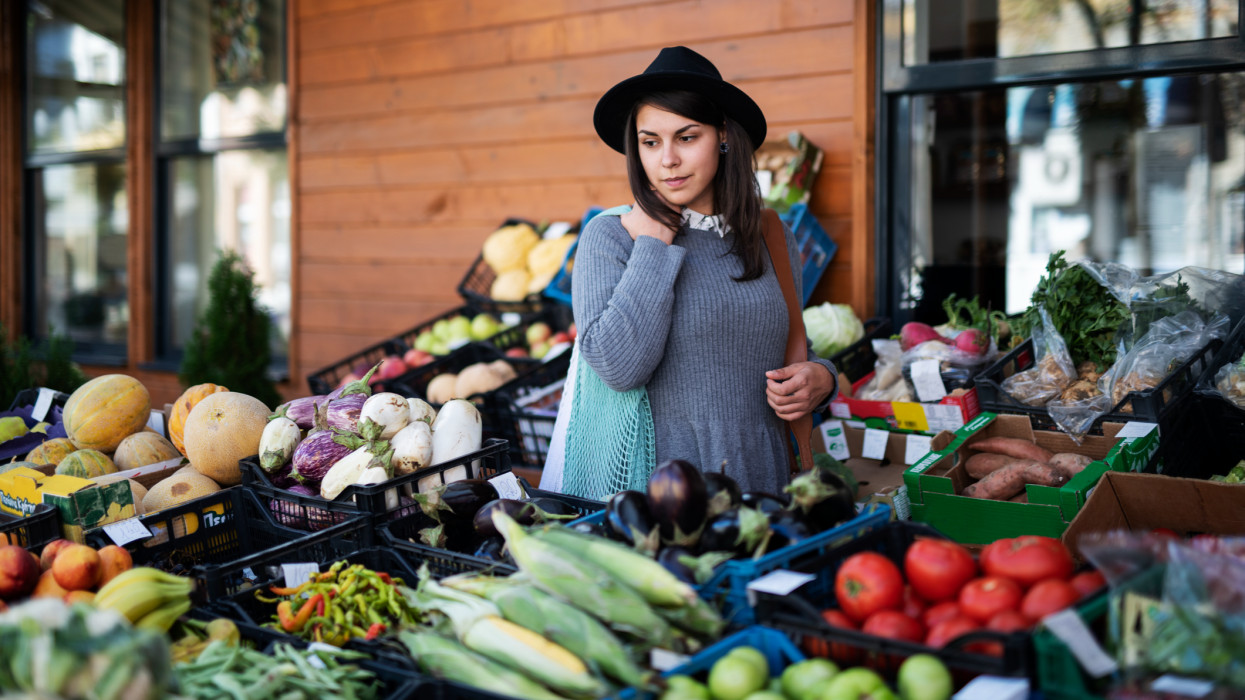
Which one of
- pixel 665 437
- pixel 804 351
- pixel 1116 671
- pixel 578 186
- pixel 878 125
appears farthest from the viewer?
pixel 578 186

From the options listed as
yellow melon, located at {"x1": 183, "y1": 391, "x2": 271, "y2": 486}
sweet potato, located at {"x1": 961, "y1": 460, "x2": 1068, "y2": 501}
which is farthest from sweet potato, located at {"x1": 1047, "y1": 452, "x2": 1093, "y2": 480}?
yellow melon, located at {"x1": 183, "y1": 391, "x2": 271, "y2": 486}

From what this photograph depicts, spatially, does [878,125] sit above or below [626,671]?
above

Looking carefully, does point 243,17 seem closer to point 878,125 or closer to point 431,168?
point 431,168

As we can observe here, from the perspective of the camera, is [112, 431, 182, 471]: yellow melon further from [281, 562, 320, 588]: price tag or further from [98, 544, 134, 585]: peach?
[281, 562, 320, 588]: price tag

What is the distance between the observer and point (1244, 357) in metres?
2.79

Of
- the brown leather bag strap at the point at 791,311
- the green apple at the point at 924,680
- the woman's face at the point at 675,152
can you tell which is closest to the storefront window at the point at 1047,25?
the brown leather bag strap at the point at 791,311

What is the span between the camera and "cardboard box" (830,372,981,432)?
3.04 metres

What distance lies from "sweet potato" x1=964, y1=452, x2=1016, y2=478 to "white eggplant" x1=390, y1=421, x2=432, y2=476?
152 cm

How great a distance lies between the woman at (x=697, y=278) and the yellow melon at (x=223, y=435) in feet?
2.78

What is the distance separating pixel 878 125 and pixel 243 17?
433 cm

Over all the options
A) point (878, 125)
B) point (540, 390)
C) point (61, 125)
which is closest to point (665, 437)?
point (540, 390)

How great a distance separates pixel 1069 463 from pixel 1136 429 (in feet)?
0.67

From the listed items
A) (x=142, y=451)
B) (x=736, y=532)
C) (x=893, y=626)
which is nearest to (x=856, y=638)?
(x=893, y=626)

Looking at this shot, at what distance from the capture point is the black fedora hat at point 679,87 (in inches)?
86.1
